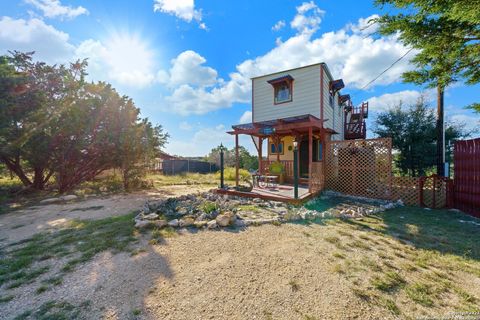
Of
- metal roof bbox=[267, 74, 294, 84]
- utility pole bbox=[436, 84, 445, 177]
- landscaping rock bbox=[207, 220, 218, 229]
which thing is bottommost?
landscaping rock bbox=[207, 220, 218, 229]

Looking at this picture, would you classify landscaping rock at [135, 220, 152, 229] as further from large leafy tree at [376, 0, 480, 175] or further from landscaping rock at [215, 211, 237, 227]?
large leafy tree at [376, 0, 480, 175]

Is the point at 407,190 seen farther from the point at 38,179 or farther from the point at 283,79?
the point at 38,179

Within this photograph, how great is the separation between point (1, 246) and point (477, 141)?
11184 mm

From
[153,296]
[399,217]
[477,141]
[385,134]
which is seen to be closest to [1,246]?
[153,296]

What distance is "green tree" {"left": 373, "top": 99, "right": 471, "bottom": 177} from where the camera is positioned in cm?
1054

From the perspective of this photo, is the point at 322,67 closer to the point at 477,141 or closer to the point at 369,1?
the point at 369,1

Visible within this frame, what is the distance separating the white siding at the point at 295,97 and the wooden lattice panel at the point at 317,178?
2.44m

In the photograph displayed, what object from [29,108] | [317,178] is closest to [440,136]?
[317,178]

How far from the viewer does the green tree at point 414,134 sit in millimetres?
10539

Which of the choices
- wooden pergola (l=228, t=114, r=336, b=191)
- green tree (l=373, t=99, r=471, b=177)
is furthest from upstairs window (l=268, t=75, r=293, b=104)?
green tree (l=373, t=99, r=471, b=177)

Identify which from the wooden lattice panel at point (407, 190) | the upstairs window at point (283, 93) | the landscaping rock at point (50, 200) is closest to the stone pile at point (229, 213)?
the wooden lattice panel at point (407, 190)

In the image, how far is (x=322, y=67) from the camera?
8898 millimetres

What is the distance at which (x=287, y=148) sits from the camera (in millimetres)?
10219

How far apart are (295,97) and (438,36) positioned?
5.58m
